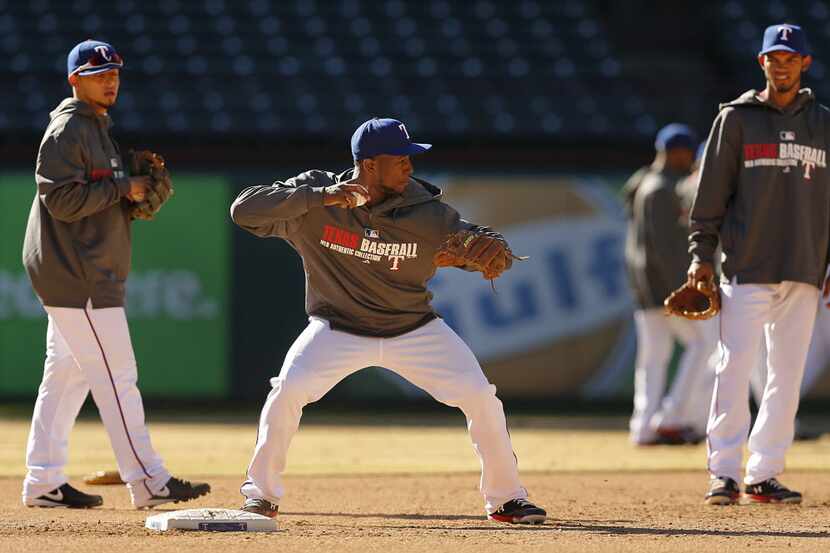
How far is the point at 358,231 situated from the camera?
268 inches

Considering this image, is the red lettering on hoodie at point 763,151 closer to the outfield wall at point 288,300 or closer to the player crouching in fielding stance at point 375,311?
the player crouching in fielding stance at point 375,311

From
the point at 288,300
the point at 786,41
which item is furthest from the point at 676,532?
the point at 288,300

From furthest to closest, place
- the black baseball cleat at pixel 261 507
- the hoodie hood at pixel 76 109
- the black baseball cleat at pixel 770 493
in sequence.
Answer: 1. the black baseball cleat at pixel 770 493
2. the hoodie hood at pixel 76 109
3. the black baseball cleat at pixel 261 507

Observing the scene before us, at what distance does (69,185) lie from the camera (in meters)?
7.24

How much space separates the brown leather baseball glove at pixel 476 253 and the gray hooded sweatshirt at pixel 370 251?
191 millimetres

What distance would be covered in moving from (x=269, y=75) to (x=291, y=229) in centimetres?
1036

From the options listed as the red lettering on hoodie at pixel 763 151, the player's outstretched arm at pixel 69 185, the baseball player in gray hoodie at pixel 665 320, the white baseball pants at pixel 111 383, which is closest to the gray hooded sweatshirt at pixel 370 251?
the player's outstretched arm at pixel 69 185

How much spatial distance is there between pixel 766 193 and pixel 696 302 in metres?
0.63

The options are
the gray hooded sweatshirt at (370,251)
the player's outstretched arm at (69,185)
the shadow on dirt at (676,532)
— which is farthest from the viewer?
the player's outstretched arm at (69,185)

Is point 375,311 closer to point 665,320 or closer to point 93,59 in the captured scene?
point 93,59

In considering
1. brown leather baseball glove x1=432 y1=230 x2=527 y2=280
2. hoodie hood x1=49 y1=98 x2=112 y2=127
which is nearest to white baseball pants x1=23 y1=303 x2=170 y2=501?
hoodie hood x1=49 y1=98 x2=112 y2=127

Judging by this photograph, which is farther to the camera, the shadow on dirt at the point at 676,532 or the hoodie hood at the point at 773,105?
the hoodie hood at the point at 773,105

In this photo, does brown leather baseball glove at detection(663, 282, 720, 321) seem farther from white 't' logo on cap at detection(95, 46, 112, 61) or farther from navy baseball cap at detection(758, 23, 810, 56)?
white 't' logo on cap at detection(95, 46, 112, 61)

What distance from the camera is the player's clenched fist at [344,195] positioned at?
21.5ft
